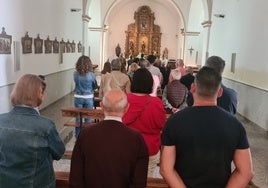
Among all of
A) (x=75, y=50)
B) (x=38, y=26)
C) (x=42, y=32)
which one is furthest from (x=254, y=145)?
(x=75, y=50)

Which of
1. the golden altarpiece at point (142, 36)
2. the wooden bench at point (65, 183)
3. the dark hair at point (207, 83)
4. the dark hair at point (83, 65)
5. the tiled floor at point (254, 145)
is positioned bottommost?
the tiled floor at point (254, 145)

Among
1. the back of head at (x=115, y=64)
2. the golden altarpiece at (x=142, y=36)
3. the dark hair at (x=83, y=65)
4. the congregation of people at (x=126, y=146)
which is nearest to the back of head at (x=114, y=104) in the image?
the congregation of people at (x=126, y=146)

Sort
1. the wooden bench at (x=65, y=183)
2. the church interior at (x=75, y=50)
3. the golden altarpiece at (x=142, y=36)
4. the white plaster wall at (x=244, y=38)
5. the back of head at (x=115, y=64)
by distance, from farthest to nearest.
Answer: the golden altarpiece at (x=142, y=36) → the white plaster wall at (x=244, y=38) → the church interior at (x=75, y=50) → the back of head at (x=115, y=64) → the wooden bench at (x=65, y=183)

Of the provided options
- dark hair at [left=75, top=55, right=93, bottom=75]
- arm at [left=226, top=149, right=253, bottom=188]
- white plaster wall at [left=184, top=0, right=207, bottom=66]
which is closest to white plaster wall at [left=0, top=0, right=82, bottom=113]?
dark hair at [left=75, top=55, right=93, bottom=75]

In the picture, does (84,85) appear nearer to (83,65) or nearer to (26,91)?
(83,65)

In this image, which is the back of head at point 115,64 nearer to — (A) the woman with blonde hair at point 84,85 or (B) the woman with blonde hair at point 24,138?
(A) the woman with blonde hair at point 84,85

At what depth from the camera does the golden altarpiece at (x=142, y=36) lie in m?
29.2

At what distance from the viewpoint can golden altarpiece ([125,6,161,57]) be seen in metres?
29.2

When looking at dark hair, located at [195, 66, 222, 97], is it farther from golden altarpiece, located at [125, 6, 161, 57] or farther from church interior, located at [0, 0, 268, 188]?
golden altarpiece, located at [125, 6, 161, 57]

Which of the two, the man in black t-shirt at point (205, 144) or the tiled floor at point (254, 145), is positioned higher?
the man in black t-shirt at point (205, 144)

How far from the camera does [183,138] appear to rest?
239cm

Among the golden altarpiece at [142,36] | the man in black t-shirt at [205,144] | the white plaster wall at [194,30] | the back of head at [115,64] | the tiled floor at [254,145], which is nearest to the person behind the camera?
the man in black t-shirt at [205,144]

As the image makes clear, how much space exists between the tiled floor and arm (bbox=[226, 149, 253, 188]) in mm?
3103

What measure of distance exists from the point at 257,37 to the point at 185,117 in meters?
8.07
